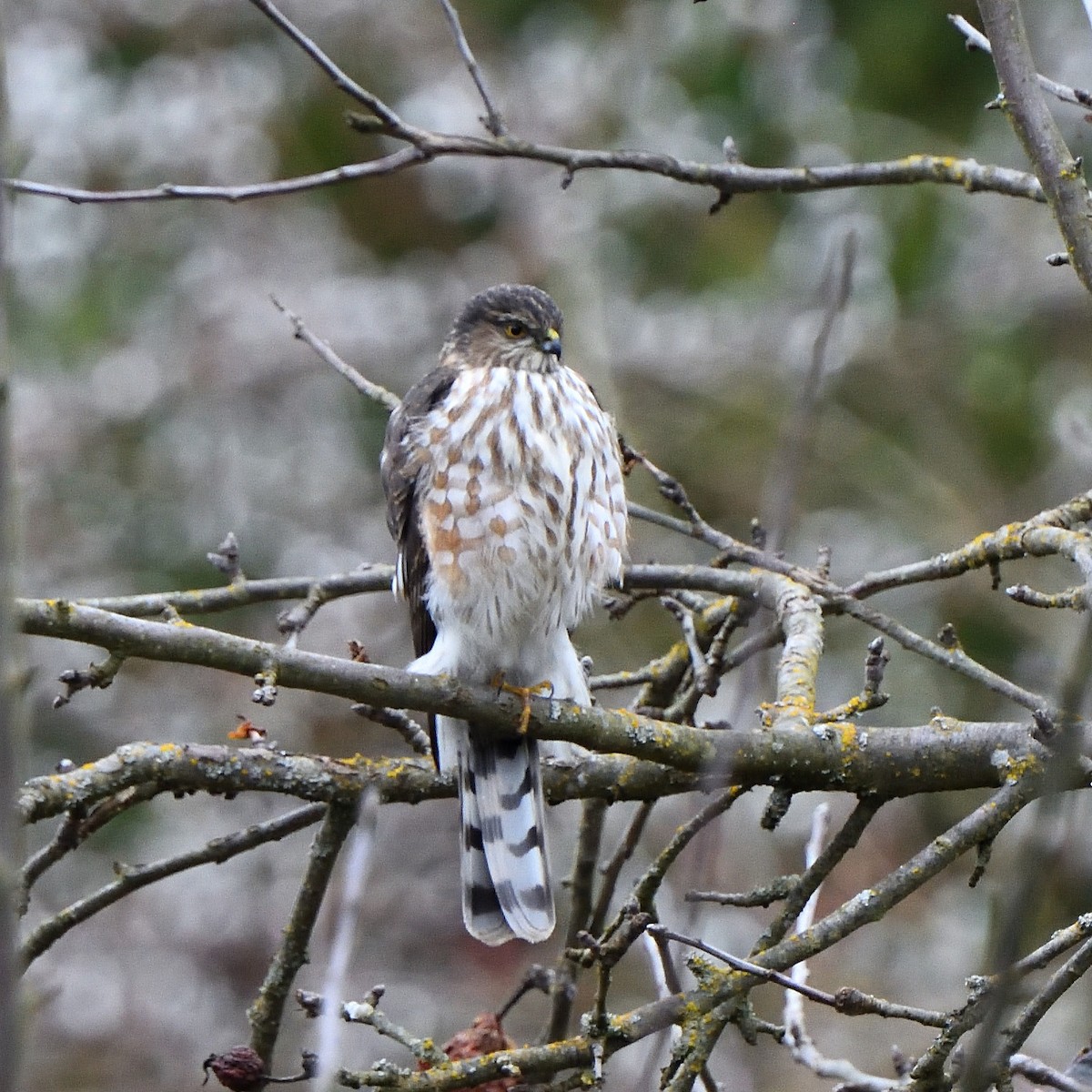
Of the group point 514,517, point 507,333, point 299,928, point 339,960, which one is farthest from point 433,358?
point 339,960

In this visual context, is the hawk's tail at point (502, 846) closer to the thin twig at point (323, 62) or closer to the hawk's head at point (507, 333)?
the hawk's head at point (507, 333)

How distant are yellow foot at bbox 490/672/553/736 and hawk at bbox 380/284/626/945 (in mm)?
184

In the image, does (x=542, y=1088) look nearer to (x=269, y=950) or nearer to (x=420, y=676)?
(x=420, y=676)

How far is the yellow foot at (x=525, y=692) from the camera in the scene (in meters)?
3.14

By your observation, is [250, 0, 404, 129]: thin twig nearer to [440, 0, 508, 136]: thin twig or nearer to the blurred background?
[440, 0, 508, 136]: thin twig

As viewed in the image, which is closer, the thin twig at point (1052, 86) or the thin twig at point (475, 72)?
the thin twig at point (1052, 86)

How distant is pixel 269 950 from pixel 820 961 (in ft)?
8.43

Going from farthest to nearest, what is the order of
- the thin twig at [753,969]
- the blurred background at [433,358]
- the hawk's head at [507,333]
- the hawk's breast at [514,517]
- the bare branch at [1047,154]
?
the blurred background at [433,358] < the hawk's head at [507,333] < the hawk's breast at [514,517] < the bare branch at [1047,154] < the thin twig at [753,969]

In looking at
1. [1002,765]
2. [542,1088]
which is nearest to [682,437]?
[1002,765]

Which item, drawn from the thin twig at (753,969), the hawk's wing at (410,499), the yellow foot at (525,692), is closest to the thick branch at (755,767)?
the yellow foot at (525,692)

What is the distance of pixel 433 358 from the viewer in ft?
28.9

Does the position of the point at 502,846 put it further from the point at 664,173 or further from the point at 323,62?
the point at 323,62

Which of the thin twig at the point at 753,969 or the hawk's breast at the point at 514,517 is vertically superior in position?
the hawk's breast at the point at 514,517

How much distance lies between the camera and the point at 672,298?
→ 8781mm
